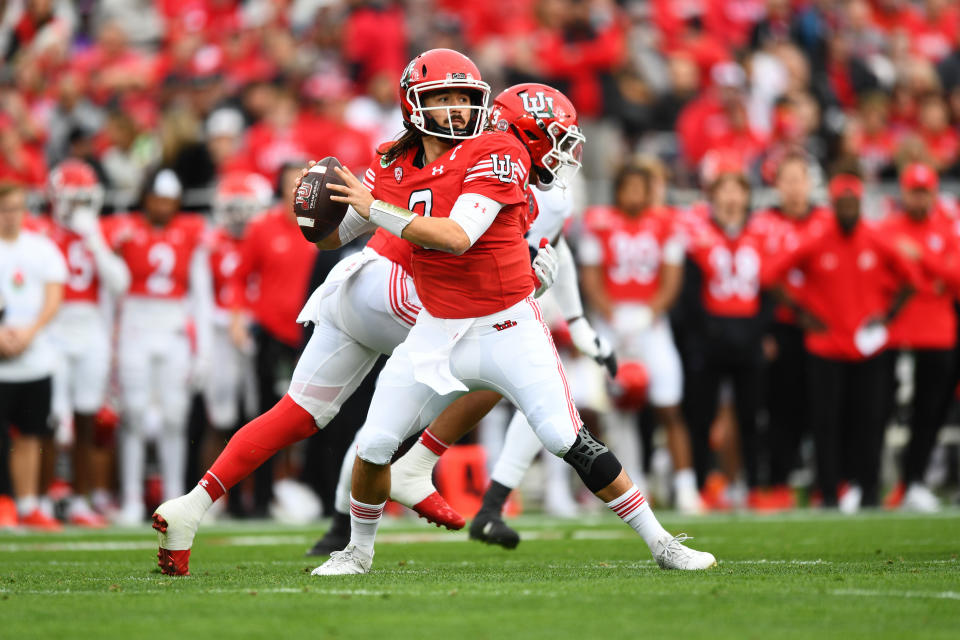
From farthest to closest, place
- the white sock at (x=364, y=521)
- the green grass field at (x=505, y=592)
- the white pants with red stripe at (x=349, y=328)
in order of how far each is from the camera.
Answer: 1. the white pants with red stripe at (x=349, y=328)
2. the white sock at (x=364, y=521)
3. the green grass field at (x=505, y=592)

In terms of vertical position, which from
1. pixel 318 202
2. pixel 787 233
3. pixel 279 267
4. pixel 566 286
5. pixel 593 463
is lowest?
pixel 593 463

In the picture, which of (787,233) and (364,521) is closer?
(364,521)

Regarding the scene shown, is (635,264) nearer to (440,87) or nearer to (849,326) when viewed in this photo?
(849,326)

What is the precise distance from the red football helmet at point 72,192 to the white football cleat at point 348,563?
5.61m

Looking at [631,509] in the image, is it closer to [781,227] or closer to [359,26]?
[781,227]

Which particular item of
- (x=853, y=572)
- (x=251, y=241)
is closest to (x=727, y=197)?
(x=251, y=241)

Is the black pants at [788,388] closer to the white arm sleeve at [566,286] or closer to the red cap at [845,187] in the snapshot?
the red cap at [845,187]

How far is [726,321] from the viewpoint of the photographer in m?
11.3

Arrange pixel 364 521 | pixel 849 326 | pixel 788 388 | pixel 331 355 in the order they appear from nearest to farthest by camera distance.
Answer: pixel 364 521, pixel 331 355, pixel 849 326, pixel 788 388

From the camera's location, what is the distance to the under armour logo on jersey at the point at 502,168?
5.57 m

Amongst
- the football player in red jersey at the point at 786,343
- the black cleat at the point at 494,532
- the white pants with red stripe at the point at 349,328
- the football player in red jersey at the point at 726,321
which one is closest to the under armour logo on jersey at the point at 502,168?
the white pants with red stripe at the point at 349,328

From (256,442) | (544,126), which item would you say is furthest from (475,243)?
(256,442)

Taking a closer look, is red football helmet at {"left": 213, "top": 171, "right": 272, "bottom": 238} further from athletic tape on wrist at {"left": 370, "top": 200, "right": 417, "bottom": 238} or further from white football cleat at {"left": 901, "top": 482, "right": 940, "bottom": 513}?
athletic tape on wrist at {"left": 370, "top": 200, "right": 417, "bottom": 238}

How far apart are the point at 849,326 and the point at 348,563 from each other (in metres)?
5.97
